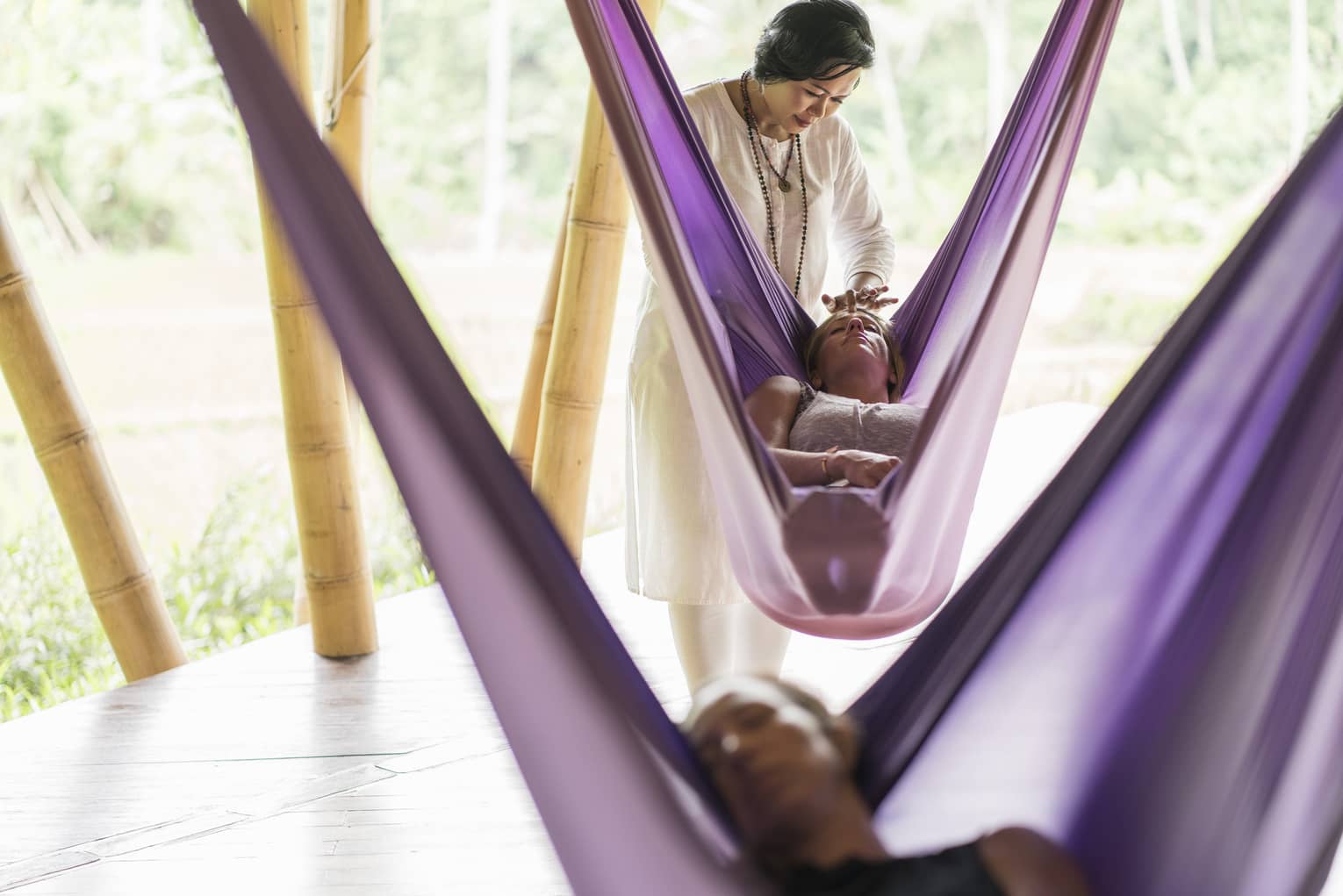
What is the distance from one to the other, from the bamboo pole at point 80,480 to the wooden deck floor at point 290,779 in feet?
0.32

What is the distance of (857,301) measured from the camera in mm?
1845

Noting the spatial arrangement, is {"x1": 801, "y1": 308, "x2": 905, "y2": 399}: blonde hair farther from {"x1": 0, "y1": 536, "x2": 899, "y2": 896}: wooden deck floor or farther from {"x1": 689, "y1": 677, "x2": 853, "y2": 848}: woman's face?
{"x1": 689, "y1": 677, "x2": 853, "y2": 848}: woman's face

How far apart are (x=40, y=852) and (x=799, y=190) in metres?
1.37

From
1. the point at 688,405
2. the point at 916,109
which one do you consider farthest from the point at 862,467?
the point at 916,109

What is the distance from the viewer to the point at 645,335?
5.75 ft

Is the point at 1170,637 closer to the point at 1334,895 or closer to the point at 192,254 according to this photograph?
the point at 1334,895

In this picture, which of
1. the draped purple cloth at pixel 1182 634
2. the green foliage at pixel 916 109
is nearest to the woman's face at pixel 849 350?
the draped purple cloth at pixel 1182 634

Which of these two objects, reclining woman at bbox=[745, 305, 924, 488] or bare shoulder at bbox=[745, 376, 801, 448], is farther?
bare shoulder at bbox=[745, 376, 801, 448]

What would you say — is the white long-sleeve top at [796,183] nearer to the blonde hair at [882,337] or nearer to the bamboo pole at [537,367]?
the blonde hair at [882,337]

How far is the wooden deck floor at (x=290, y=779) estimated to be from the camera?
65.3 inches

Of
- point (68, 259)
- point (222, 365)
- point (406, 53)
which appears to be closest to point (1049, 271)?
point (406, 53)

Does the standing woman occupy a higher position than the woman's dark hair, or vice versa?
the woman's dark hair

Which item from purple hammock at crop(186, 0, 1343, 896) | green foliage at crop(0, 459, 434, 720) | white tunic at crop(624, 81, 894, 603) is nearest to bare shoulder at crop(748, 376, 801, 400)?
white tunic at crop(624, 81, 894, 603)

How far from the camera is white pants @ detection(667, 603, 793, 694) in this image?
1.83 meters
